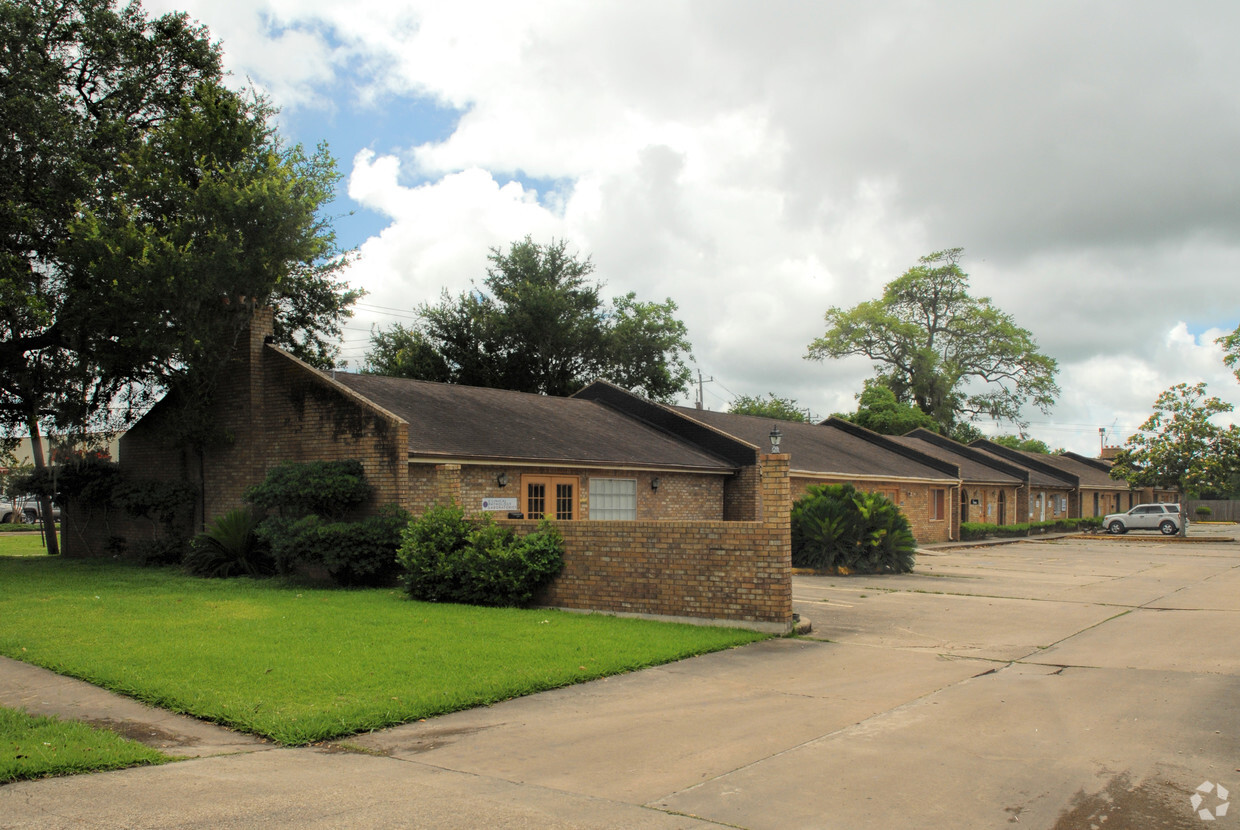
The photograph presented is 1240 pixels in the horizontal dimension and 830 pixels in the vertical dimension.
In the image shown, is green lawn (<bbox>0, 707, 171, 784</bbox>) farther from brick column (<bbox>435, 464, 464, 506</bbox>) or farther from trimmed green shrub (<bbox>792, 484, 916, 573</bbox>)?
trimmed green shrub (<bbox>792, 484, 916, 573</bbox>)

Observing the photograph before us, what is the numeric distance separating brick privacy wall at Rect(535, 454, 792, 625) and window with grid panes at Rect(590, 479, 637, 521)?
7.96 m

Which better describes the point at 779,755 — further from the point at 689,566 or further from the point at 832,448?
the point at 832,448

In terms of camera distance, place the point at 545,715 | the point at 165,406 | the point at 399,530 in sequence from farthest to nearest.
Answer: the point at 165,406 → the point at 399,530 → the point at 545,715

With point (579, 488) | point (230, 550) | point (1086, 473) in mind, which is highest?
point (579, 488)

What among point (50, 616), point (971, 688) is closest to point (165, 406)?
point (50, 616)

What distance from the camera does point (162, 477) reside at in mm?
22812

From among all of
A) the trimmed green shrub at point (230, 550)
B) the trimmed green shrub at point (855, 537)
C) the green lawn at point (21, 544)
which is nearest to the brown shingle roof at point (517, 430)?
the trimmed green shrub at point (230, 550)

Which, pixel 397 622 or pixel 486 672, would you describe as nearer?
pixel 486 672

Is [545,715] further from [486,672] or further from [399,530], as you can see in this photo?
[399,530]

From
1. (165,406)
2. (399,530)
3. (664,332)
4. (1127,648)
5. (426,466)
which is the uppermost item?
(664,332)

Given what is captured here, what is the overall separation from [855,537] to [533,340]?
26463 mm

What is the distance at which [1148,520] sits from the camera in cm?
4709

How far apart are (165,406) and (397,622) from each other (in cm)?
1341

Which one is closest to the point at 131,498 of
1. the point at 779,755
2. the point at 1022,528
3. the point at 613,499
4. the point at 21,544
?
the point at 613,499
